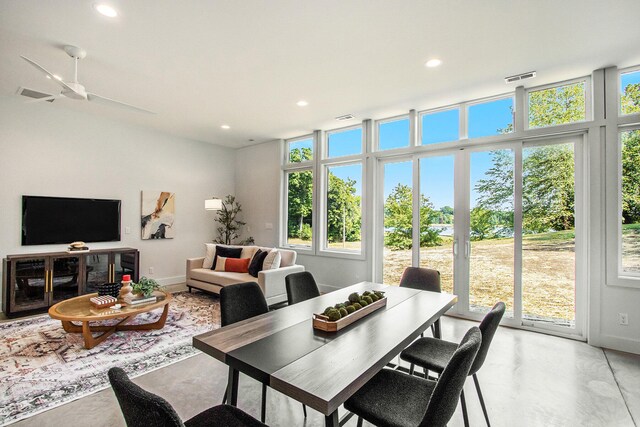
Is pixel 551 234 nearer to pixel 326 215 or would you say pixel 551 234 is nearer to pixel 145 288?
pixel 326 215

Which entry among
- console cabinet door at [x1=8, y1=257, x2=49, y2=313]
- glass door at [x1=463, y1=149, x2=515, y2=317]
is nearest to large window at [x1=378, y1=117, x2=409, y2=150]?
glass door at [x1=463, y1=149, x2=515, y2=317]

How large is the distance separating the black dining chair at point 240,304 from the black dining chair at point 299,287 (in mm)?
362

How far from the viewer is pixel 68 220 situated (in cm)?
477

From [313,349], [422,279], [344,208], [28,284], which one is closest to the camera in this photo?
[313,349]

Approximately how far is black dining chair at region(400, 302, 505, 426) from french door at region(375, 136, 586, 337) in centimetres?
230

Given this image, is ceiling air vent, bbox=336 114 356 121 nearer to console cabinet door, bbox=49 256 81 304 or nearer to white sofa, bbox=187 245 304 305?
white sofa, bbox=187 245 304 305

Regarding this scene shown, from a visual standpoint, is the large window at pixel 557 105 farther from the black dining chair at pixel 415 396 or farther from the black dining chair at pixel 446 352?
the black dining chair at pixel 415 396

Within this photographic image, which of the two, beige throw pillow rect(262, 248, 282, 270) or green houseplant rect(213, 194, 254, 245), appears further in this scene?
green houseplant rect(213, 194, 254, 245)

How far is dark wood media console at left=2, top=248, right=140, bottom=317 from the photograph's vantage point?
3971 millimetres

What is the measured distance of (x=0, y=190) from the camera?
421cm

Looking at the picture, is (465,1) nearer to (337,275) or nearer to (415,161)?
(415,161)

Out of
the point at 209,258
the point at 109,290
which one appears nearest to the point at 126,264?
the point at 209,258

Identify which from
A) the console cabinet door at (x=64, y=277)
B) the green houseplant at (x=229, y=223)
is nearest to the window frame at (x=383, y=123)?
the green houseplant at (x=229, y=223)

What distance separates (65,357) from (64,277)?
2066mm
